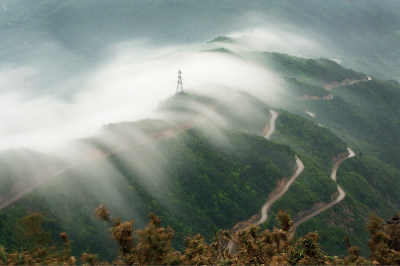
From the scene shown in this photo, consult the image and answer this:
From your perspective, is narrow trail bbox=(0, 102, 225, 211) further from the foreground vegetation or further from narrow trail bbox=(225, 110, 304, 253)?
the foreground vegetation

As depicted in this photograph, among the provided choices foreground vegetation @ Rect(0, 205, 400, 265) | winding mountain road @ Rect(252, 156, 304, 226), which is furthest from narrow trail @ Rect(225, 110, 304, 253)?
foreground vegetation @ Rect(0, 205, 400, 265)

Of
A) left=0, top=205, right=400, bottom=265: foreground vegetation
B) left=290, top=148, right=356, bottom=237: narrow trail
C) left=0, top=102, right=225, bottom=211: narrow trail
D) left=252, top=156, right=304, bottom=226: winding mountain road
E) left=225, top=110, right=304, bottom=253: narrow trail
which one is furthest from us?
left=290, top=148, right=356, bottom=237: narrow trail

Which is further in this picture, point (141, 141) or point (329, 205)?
point (329, 205)

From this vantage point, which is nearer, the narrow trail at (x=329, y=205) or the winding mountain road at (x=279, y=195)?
the winding mountain road at (x=279, y=195)

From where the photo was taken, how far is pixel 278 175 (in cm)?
14288

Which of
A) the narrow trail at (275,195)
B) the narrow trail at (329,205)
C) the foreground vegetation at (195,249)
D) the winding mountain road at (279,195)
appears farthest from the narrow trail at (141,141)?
the narrow trail at (329,205)

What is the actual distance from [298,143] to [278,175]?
4750 cm

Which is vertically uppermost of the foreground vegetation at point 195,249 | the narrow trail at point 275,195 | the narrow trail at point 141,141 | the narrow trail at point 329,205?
the foreground vegetation at point 195,249

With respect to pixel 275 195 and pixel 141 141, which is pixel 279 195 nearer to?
pixel 275 195

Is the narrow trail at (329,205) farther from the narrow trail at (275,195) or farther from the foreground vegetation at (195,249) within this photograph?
the foreground vegetation at (195,249)

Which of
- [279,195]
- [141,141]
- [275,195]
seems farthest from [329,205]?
[141,141]

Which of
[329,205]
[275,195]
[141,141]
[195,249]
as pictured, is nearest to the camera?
[195,249]

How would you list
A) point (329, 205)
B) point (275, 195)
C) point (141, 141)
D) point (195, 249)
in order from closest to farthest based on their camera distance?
point (195, 249)
point (141, 141)
point (275, 195)
point (329, 205)

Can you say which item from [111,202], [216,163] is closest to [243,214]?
[216,163]
